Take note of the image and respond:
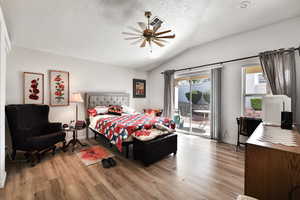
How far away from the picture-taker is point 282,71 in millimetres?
2582

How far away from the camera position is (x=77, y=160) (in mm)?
2533

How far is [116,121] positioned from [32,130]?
178 centimetres

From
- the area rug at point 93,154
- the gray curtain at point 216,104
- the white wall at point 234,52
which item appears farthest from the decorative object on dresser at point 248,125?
the area rug at point 93,154

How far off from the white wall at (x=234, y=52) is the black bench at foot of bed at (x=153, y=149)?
191 cm

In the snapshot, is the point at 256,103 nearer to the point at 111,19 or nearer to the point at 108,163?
the point at 108,163

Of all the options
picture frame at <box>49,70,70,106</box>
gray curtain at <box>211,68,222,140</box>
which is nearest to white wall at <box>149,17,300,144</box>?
gray curtain at <box>211,68,222,140</box>

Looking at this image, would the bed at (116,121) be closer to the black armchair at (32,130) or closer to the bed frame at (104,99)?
the bed frame at (104,99)

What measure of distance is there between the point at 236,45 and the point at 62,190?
4.66 meters

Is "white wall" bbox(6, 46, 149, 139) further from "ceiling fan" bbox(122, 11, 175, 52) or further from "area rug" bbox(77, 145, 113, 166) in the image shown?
"ceiling fan" bbox(122, 11, 175, 52)

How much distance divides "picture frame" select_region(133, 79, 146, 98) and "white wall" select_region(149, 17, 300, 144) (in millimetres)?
1837

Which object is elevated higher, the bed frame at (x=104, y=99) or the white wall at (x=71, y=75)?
the white wall at (x=71, y=75)

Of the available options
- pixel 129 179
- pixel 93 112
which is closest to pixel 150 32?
pixel 129 179

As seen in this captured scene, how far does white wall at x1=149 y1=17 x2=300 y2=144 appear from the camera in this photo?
2.71 metres

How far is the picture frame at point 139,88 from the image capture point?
5234mm
